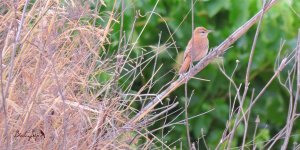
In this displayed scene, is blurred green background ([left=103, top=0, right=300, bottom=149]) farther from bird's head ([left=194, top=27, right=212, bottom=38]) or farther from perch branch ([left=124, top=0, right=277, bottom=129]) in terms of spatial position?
perch branch ([left=124, top=0, right=277, bottom=129])

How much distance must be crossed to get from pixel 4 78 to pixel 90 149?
278mm

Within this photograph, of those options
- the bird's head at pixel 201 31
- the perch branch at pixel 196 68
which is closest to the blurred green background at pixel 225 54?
the bird's head at pixel 201 31

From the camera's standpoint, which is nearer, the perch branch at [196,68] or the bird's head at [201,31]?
the perch branch at [196,68]

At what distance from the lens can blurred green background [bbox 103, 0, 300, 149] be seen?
3830 mm

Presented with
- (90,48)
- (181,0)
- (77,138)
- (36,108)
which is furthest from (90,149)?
(181,0)

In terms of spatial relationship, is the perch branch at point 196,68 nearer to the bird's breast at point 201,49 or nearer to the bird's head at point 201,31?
the bird's breast at point 201,49

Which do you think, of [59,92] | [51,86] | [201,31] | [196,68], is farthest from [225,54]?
[59,92]

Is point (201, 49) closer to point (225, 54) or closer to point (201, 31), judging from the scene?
point (201, 31)

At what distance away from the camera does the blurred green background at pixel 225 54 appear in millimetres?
3830

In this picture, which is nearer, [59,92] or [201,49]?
[59,92]

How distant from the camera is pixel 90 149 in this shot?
210 cm

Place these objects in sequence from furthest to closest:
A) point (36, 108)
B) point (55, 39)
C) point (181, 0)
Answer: point (181, 0)
point (55, 39)
point (36, 108)

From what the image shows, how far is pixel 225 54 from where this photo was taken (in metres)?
3.97

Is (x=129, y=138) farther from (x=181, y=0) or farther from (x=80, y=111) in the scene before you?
(x=181, y=0)
